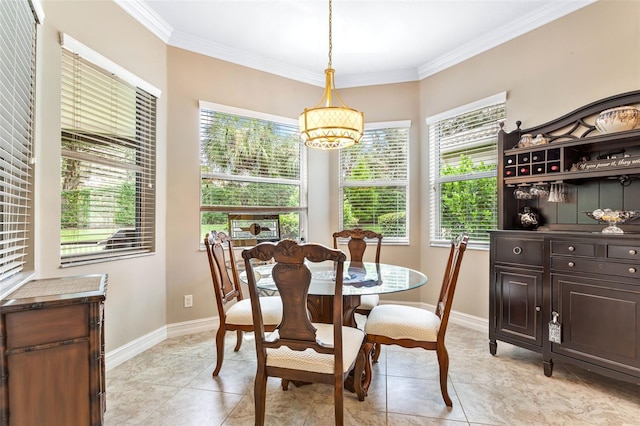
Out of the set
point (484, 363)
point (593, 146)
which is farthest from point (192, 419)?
point (593, 146)

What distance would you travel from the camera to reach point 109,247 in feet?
8.70

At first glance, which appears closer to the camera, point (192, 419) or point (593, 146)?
point (192, 419)

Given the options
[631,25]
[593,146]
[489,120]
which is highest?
[631,25]

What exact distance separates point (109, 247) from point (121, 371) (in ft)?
3.13

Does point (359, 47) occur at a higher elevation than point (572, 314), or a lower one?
higher

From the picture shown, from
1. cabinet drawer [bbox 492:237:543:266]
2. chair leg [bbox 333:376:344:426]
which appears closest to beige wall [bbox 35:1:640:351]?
cabinet drawer [bbox 492:237:543:266]

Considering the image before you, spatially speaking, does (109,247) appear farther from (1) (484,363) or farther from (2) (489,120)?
(2) (489,120)

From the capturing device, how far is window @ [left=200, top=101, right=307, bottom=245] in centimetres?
342

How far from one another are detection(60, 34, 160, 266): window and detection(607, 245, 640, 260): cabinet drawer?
3.50 metres

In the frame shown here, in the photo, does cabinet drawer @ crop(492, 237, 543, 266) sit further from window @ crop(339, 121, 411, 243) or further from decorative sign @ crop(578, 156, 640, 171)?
window @ crop(339, 121, 411, 243)

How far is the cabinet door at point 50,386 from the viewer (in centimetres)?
132

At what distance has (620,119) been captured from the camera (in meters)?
2.23

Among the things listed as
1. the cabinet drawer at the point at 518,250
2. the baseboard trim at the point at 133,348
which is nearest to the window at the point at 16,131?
the baseboard trim at the point at 133,348

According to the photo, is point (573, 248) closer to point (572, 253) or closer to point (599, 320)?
point (572, 253)
